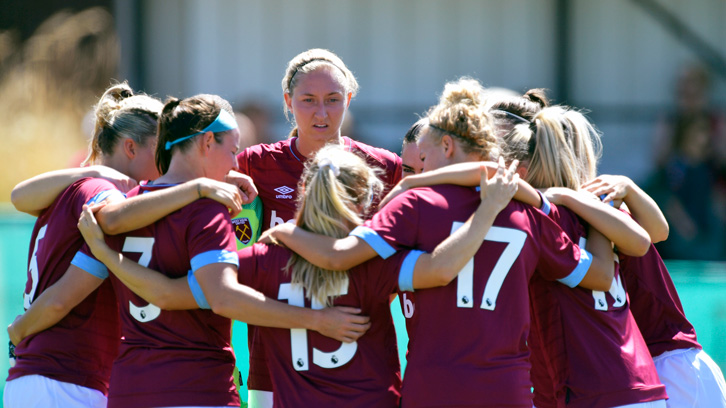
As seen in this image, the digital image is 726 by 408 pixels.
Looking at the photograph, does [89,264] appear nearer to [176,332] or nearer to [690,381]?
[176,332]

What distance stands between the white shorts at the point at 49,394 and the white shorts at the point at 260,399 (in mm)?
551

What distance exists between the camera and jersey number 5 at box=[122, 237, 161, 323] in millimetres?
2764

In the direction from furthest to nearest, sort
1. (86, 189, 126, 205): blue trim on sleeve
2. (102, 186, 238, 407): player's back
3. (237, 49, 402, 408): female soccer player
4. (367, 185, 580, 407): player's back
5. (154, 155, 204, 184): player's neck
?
(237, 49, 402, 408): female soccer player, (86, 189, 126, 205): blue trim on sleeve, (154, 155, 204, 184): player's neck, (102, 186, 238, 407): player's back, (367, 185, 580, 407): player's back

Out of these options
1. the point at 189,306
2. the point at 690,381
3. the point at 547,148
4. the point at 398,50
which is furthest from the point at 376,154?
the point at 398,50

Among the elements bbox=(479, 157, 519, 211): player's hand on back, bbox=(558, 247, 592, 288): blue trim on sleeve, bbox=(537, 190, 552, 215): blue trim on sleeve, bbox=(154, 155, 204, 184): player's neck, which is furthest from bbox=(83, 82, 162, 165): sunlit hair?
bbox=(558, 247, 592, 288): blue trim on sleeve

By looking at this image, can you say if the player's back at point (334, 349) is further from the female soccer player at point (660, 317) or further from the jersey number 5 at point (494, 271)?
the female soccer player at point (660, 317)

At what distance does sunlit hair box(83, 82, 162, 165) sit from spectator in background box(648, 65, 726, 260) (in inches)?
228

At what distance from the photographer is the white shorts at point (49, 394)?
298cm

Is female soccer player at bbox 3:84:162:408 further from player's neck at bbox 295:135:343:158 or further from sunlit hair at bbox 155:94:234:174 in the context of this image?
player's neck at bbox 295:135:343:158

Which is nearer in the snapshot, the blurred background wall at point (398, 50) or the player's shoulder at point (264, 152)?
the player's shoulder at point (264, 152)

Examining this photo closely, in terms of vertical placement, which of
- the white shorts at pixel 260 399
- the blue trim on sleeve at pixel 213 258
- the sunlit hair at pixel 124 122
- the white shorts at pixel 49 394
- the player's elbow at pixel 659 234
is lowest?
the white shorts at pixel 260 399

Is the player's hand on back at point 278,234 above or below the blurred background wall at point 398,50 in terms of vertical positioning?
below

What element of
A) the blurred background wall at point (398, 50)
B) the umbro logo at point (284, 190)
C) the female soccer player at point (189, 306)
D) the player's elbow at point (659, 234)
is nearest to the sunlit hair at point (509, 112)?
the player's elbow at point (659, 234)

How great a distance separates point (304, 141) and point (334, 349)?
4.27 feet
